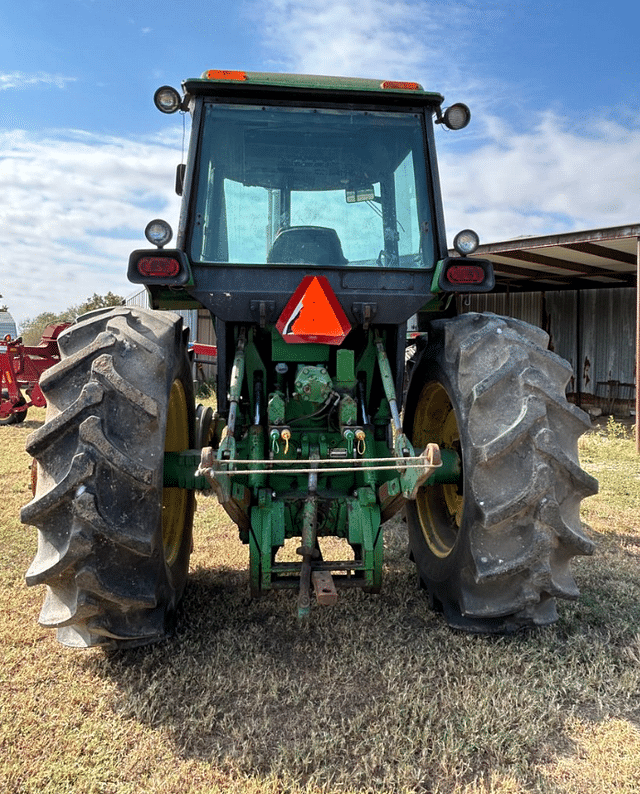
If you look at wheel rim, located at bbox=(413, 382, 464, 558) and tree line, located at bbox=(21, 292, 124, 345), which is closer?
wheel rim, located at bbox=(413, 382, 464, 558)

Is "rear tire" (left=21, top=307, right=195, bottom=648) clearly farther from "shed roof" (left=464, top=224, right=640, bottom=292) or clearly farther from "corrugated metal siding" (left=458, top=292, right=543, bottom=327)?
"corrugated metal siding" (left=458, top=292, right=543, bottom=327)

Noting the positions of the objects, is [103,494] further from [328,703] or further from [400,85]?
[400,85]

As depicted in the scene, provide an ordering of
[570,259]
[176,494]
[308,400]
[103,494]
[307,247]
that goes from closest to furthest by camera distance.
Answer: [103,494]
[308,400]
[307,247]
[176,494]
[570,259]

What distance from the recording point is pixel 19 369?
36.3 feet

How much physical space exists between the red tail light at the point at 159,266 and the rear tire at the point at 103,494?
46 centimetres

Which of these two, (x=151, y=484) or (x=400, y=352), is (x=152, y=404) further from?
Result: (x=400, y=352)

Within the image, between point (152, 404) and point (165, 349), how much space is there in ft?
1.25

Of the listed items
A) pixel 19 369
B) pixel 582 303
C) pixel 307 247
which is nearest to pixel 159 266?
pixel 307 247

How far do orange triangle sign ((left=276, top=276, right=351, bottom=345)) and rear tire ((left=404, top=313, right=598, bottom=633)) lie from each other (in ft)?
1.86

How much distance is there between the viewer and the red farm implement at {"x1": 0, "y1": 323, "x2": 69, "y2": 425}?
1075 cm

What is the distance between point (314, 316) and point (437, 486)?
1315 mm

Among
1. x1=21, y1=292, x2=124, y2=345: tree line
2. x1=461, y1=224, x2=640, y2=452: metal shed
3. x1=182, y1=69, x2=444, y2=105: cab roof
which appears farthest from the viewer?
x1=21, y1=292, x2=124, y2=345: tree line

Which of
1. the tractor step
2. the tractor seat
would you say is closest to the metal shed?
the tractor seat

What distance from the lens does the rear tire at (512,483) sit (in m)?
2.80
